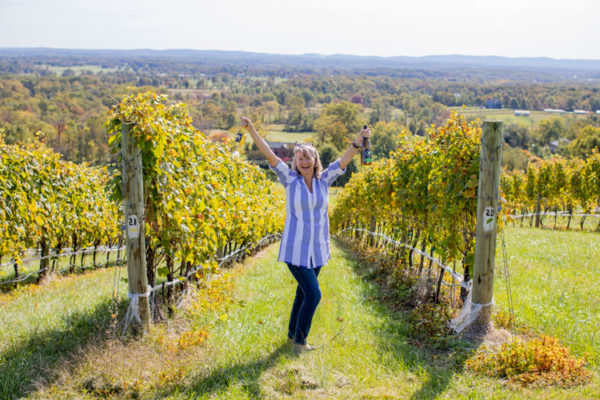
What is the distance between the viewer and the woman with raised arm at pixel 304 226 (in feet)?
13.5

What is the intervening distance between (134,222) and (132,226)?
0.04 metres

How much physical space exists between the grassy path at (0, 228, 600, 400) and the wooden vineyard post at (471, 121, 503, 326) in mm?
569

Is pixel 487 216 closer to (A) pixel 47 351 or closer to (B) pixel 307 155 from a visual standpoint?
(B) pixel 307 155

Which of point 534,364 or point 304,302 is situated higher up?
point 304,302

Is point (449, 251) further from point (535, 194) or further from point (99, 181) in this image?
point (535, 194)

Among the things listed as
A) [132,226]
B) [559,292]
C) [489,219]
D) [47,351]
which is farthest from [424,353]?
[47,351]

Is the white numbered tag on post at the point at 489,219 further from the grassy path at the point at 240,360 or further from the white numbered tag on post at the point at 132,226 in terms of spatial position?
the white numbered tag on post at the point at 132,226

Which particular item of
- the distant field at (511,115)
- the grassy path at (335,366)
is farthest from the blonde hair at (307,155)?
the distant field at (511,115)

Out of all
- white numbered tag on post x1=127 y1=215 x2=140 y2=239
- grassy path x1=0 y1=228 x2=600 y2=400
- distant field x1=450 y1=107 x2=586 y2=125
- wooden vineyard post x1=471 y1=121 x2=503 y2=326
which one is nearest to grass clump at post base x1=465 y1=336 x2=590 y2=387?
grassy path x1=0 y1=228 x2=600 y2=400

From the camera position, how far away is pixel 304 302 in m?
4.24

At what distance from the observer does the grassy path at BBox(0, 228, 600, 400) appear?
3.55m

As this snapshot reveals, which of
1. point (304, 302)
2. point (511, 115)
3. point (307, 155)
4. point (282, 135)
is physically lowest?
point (282, 135)

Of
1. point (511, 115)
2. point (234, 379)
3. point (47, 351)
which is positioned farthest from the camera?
point (511, 115)

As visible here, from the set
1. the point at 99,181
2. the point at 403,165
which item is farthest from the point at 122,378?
the point at 99,181
